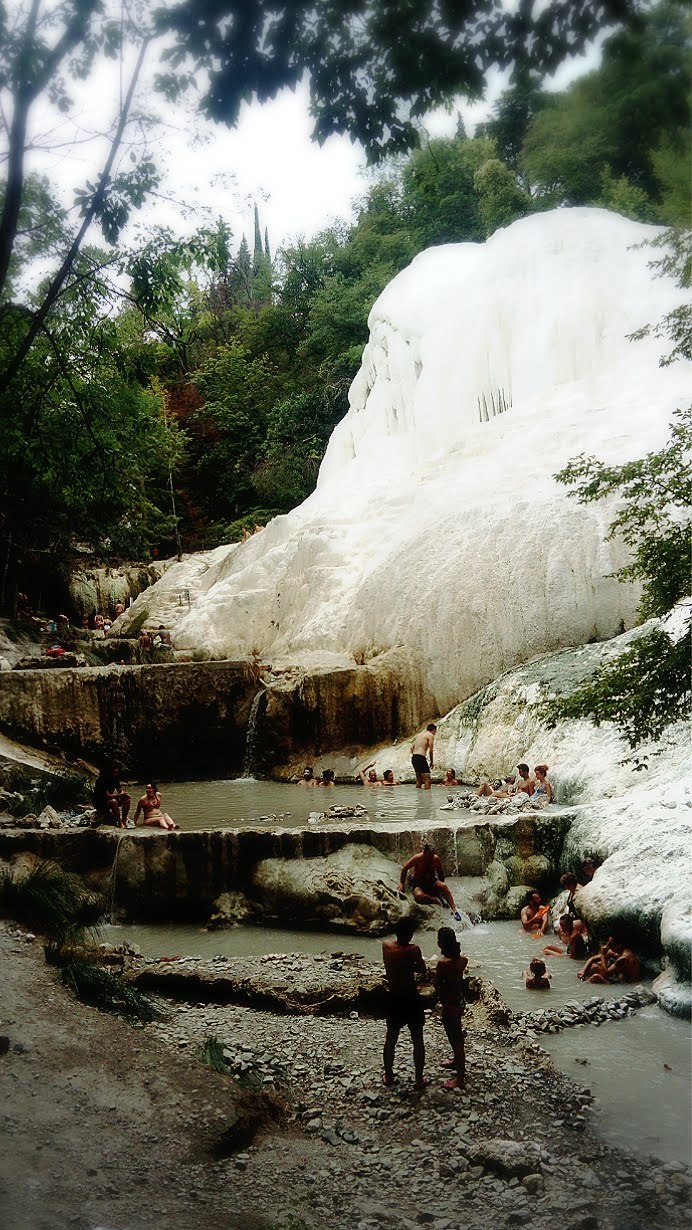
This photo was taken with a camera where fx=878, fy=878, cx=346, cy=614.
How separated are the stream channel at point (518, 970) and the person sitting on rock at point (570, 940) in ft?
0.35

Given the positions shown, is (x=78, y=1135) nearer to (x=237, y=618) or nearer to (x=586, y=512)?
(x=586, y=512)

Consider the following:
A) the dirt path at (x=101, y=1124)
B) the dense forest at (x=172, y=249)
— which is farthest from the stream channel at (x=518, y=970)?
the dense forest at (x=172, y=249)

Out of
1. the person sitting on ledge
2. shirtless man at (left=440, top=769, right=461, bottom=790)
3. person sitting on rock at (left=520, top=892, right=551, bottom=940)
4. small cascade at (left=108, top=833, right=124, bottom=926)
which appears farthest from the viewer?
shirtless man at (left=440, top=769, right=461, bottom=790)

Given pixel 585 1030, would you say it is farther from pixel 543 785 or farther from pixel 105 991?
pixel 543 785

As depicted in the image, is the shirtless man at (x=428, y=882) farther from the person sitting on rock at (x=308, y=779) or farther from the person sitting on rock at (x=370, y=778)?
the person sitting on rock at (x=308, y=779)

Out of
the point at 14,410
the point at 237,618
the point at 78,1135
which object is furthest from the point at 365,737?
the point at 78,1135

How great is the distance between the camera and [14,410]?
5.15 meters

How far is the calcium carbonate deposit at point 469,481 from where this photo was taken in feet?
42.3

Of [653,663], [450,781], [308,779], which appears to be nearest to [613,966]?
[653,663]

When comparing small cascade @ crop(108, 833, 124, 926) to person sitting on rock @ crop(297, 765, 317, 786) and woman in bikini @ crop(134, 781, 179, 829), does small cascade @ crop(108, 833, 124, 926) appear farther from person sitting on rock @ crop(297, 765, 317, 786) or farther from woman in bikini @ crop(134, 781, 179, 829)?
person sitting on rock @ crop(297, 765, 317, 786)

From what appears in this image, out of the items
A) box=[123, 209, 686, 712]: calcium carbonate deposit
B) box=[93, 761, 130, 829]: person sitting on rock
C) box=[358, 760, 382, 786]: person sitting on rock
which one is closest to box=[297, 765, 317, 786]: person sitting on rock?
box=[358, 760, 382, 786]: person sitting on rock

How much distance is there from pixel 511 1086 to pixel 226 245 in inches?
179

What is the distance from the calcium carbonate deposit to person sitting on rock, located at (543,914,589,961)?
6210 mm

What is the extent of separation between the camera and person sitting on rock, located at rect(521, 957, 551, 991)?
5.95 meters
